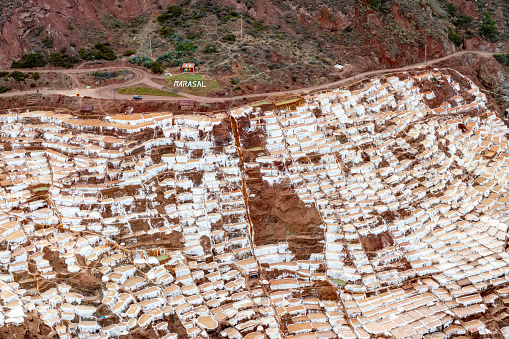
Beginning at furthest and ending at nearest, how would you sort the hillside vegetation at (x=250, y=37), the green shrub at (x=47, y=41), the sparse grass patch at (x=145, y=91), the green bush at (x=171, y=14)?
the green bush at (x=171, y=14)
the green shrub at (x=47, y=41)
the hillside vegetation at (x=250, y=37)
the sparse grass patch at (x=145, y=91)

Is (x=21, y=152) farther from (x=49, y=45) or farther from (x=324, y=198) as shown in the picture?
(x=324, y=198)

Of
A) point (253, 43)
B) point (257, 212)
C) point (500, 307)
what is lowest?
point (500, 307)

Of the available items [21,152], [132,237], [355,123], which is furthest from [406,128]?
[21,152]

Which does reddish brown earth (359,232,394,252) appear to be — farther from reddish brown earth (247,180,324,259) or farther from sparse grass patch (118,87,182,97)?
sparse grass patch (118,87,182,97)

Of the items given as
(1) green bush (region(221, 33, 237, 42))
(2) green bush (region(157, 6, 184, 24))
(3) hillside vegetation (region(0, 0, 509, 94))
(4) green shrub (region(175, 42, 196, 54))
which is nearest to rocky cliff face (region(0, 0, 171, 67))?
(3) hillside vegetation (region(0, 0, 509, 94))

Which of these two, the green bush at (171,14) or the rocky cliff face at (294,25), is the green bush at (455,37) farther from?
the green bush at (171,14)

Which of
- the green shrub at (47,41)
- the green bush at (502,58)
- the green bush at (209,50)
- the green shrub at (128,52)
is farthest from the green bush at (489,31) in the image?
the green shrub at (47,41)
